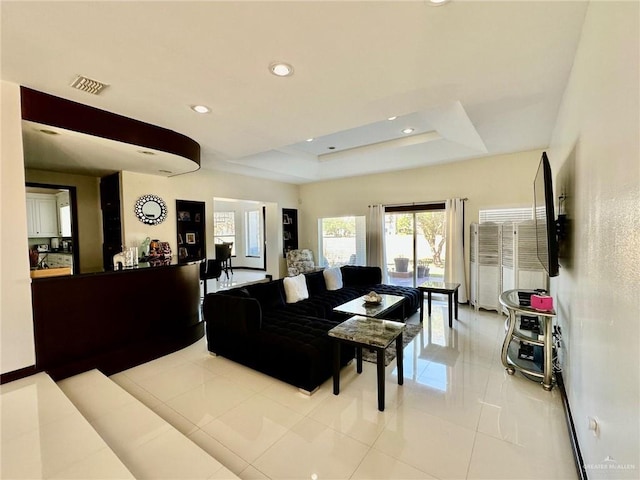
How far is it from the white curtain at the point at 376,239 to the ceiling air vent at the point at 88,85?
544 centimetres

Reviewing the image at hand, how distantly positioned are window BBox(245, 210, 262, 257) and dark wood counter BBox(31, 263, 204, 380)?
22.6ft

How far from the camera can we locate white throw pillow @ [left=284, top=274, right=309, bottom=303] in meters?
4.30

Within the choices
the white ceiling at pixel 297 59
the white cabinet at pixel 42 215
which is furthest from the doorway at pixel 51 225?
the white ceiling at pixel 297 59

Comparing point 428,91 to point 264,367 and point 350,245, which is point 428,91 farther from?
point 350,245

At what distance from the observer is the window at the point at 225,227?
36.6 feet

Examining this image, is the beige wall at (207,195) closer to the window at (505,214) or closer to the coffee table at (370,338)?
A: the coffee table at (370,338)

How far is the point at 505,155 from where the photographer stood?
5258 mm

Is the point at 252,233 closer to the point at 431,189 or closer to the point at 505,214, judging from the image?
the point at 431,189

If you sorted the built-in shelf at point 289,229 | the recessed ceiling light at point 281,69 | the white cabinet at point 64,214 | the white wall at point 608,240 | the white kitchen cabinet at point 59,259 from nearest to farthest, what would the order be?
the white wall at point 608,240 → the recessed ceiling light at point 281,69 → the white kitchen cabinet at point 59,259 → the white cabinet at point 64,214 → the built-in shelf at point 289,229

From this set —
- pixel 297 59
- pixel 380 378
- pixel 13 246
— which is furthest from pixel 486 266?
pixel 13 246

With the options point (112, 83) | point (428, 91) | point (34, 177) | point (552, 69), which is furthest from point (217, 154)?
point (552, 69)

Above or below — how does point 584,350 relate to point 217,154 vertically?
below

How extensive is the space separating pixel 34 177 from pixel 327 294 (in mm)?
4907

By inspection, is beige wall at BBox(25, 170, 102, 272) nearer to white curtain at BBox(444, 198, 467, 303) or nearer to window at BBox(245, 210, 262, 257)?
window at BBox(245, 210, 262, 257)
